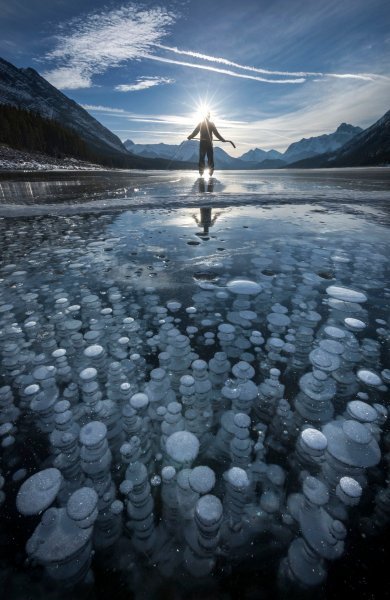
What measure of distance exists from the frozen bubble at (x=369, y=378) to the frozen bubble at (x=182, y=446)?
1167 mm

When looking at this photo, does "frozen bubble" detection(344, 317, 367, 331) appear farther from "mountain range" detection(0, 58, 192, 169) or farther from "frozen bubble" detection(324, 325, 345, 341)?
"mountain range" detection(0, 58, 192, 169)

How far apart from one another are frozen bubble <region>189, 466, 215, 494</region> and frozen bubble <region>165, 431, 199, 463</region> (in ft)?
0.41

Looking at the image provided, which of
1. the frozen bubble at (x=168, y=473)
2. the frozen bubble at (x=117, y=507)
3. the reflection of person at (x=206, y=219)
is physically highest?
the reflection of person at (x=206, y=219)

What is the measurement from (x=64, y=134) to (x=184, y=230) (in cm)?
7708

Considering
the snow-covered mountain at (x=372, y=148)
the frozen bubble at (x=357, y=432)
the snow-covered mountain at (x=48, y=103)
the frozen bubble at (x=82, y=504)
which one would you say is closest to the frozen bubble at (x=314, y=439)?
the frozen bubble at (x=357, y=432)

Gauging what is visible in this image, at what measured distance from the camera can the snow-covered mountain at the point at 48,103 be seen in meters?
123

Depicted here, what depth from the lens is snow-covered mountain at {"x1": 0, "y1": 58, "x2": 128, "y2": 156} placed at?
403 feet

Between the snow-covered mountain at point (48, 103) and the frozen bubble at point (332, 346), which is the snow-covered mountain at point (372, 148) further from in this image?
the frozen bubble at point (332, 346)

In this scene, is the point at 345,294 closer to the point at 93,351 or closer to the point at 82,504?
the point at 93,351

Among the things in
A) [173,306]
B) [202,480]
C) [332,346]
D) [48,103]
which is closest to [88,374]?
[202,480]

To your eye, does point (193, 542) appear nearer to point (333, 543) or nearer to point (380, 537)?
point (333, 543)

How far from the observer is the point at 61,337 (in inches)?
87.0

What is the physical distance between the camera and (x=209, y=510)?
100 cm

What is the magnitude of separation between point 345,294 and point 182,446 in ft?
7.97
